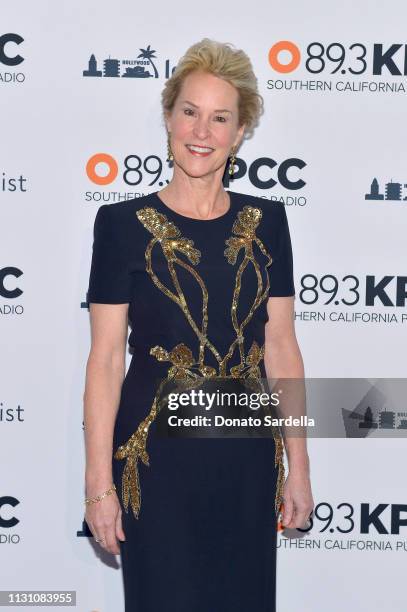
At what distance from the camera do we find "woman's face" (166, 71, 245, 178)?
2.41 m

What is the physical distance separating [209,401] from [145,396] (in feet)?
0.61

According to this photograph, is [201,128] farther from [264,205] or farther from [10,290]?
[10,290]

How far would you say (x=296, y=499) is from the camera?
252cm

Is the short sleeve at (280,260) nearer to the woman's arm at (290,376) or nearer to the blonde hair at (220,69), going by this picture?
the woman's arm at (290,376)

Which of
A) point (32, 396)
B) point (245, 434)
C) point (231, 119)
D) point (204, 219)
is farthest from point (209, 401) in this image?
point (32, 396)

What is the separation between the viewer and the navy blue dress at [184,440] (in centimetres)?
233

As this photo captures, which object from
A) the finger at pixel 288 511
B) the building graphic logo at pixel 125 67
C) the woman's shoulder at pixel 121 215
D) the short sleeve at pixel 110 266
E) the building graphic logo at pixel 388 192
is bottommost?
the finger at pixel 288 511

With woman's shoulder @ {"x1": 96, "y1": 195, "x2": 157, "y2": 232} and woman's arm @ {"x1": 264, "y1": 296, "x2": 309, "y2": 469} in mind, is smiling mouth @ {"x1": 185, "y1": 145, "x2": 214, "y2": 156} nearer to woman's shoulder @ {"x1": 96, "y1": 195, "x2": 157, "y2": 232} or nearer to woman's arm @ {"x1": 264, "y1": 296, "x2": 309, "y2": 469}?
woman's shoulder @ {"x1": 96, "y1": 195, "x2": 157, "y2": 232}

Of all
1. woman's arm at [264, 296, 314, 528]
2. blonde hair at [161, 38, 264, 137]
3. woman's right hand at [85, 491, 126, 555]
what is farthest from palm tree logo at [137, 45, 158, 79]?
woman's right hand at [85, 491, 126, 555]

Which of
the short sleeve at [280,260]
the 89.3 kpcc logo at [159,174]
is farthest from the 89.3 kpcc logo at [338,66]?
the short sleeve at [280,260]

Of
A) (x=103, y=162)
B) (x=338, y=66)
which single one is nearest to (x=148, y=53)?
(x=103, y=162)

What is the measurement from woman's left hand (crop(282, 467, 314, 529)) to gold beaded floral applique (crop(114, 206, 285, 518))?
0.24ft

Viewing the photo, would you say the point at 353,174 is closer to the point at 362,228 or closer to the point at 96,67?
the point at 362,228

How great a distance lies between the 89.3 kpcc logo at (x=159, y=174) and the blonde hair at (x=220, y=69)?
672 millimetres
